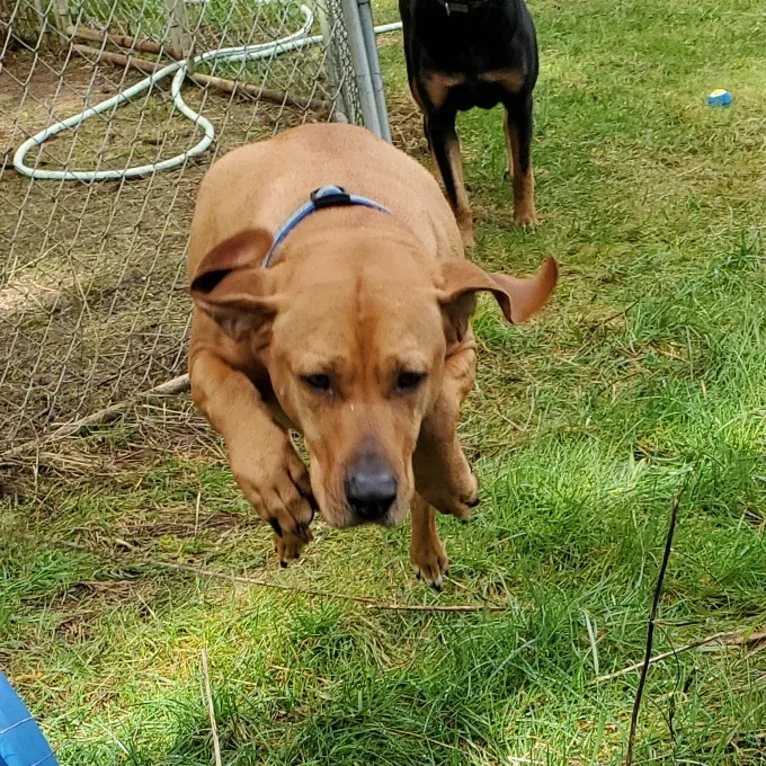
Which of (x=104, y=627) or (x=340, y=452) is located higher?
(x=340, y=452)

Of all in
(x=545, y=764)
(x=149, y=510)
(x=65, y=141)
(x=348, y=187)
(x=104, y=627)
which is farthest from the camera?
(x=65, y=141)

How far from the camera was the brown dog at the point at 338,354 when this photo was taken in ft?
7.14

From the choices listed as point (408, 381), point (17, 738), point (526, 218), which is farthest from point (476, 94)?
point (17, 738)

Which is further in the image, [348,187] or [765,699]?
[348,187]

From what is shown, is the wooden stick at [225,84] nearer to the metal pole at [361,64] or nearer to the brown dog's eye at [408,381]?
the metal pole at [361,64]

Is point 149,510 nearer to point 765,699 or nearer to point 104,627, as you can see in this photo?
point 104,627

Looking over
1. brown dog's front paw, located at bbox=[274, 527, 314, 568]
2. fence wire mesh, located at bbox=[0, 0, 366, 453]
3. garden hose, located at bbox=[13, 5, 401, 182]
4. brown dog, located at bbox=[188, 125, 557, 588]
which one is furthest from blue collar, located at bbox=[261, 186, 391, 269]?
garden hose, located at bbox=[13, 5, 401, 182]

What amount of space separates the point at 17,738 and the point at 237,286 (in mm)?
990

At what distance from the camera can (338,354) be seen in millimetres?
2170

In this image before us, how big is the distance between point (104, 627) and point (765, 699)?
180 cm

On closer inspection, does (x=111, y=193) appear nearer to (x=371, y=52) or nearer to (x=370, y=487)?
(x=371, y=52)

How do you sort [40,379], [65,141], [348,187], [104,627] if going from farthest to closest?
[65,141] → [40,379] → [104,627] → [348,187]

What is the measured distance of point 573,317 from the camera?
4449mm

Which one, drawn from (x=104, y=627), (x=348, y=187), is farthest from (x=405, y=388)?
(x=104, y=627)
